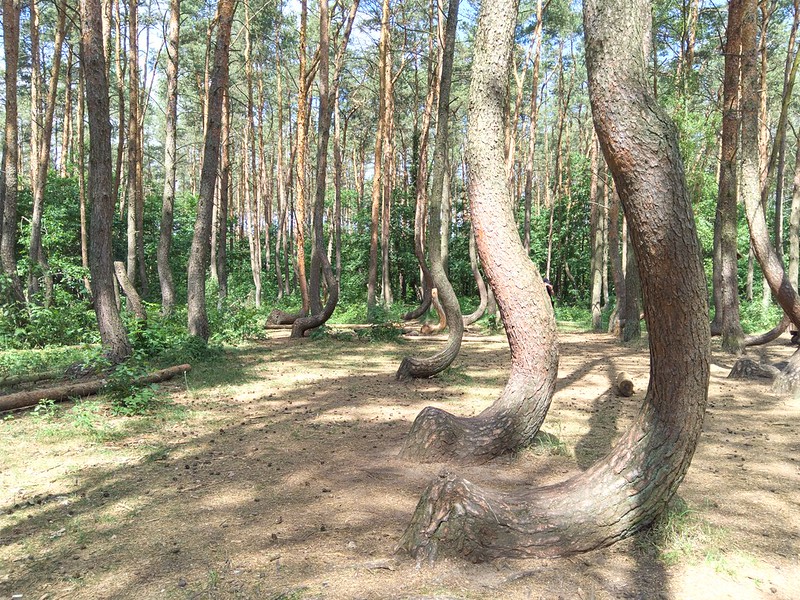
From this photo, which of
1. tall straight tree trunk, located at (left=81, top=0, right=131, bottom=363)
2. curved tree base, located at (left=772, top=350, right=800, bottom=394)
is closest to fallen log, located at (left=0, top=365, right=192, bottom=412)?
tall straight tree trunk, located at (left=81, top=0, right=131, bottom=363)

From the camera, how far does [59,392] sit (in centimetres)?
663

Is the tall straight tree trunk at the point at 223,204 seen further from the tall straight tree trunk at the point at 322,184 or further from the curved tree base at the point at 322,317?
the tall straight tree trunk at the point at 322,184

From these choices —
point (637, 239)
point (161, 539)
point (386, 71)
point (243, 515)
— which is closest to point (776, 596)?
point (637, 239)

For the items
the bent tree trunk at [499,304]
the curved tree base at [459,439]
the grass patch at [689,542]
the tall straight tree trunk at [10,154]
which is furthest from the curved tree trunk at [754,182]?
the tall straight tree trunk at [10,154]

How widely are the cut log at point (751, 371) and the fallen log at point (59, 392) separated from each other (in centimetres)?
890

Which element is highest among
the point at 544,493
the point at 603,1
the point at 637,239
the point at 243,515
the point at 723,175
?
the point at 723,175

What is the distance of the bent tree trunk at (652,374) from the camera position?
2854 millimetres

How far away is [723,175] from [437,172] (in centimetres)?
595

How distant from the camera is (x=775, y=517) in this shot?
3.67 metres

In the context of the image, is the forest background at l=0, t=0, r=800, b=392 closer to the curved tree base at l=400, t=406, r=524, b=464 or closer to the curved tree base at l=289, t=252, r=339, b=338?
the curved tree base at l=289, t=252, r=339, b=338

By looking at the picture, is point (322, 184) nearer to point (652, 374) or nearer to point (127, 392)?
point (127, 392)

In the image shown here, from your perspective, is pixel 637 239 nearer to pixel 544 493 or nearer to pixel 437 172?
pixel 544 493

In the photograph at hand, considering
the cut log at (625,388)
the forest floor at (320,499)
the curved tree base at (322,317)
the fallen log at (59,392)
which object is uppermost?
the curved tree base at (322,317)

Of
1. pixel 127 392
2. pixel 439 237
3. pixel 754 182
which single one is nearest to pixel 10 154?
pixel 127 392
